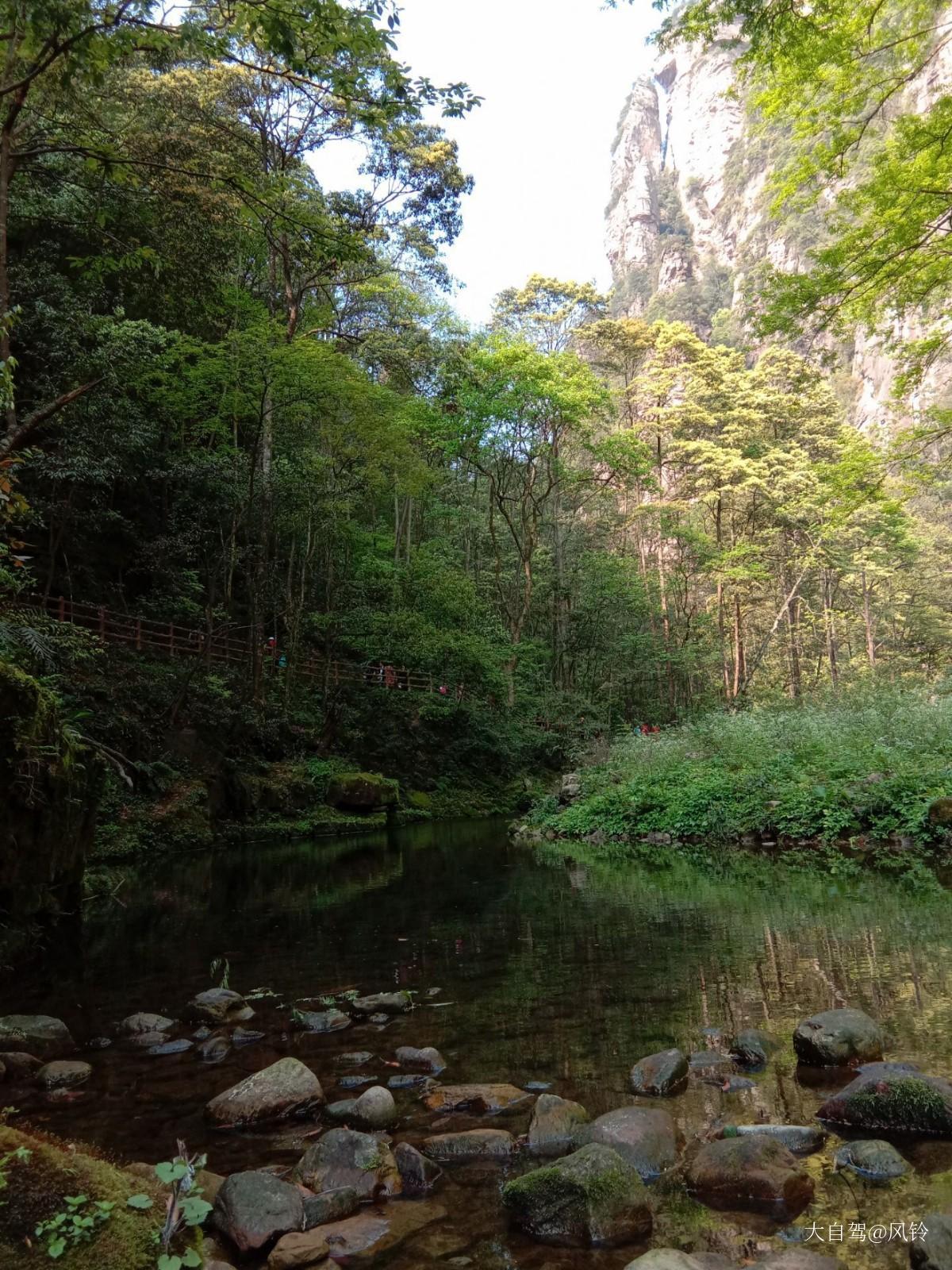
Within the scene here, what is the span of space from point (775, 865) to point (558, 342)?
26.1 meters

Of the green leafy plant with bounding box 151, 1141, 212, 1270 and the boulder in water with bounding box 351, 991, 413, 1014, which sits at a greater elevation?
the green leafy plant with bounding box 151, 1141, 212, 1270

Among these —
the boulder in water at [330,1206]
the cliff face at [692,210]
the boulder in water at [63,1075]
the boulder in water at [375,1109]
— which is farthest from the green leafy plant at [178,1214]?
the cliff face at [692,210]

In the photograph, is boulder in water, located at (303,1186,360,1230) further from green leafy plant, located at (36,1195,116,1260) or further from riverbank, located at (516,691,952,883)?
riverbank, located at (516,691,952,883)

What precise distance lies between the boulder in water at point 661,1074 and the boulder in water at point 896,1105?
63 centimetres

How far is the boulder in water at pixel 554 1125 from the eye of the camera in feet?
10.1

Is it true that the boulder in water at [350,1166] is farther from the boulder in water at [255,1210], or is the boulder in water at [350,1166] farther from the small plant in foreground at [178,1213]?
the small plant in foreground at [178,1213]

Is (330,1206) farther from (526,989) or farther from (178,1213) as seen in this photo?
(526,989)

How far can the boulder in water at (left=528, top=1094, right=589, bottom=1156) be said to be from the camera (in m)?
3.07

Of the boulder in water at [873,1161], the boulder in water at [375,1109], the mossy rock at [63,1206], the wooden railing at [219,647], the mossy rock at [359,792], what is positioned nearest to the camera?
the mossy rock at [63,1206]

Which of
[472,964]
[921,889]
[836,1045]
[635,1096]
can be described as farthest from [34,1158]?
[921,889]

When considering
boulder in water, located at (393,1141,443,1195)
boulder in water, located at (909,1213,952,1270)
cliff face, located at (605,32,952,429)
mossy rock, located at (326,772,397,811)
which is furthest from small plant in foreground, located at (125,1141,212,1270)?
cliff face, located at (605,32,952,429)

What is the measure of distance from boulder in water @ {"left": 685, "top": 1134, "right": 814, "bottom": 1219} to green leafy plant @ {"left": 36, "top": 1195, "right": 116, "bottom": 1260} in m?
1.99

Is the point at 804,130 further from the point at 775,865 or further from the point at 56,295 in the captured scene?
the point at 56,295

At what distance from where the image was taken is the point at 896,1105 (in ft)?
9.98
